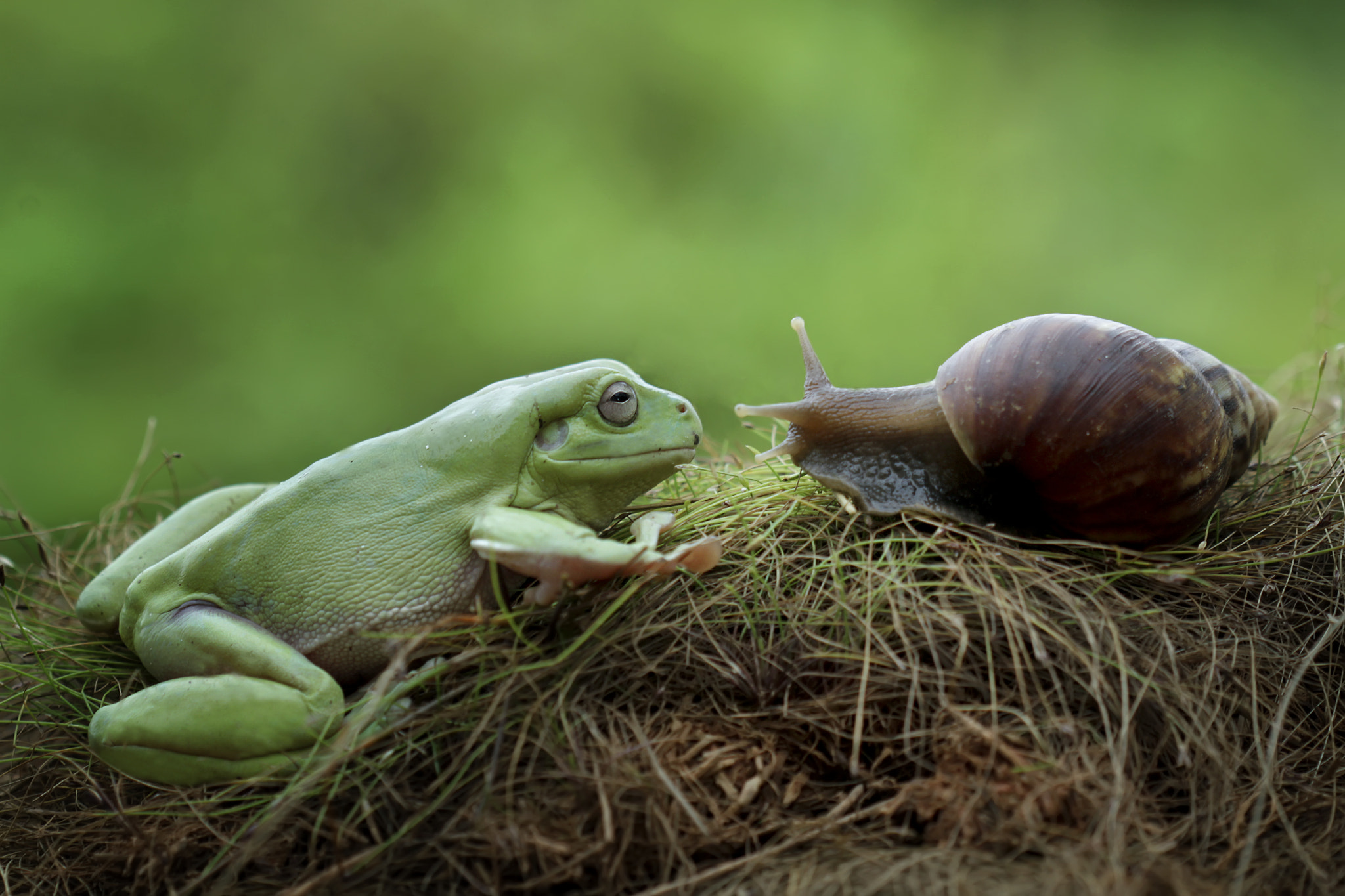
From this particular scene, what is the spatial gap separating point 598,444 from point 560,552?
365 millimetres

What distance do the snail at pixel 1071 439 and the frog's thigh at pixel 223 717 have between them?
138 cm

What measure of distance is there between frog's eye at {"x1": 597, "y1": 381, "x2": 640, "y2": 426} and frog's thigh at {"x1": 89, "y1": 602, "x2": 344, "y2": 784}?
2.85 feet

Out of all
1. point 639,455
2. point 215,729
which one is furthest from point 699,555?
point 215,729

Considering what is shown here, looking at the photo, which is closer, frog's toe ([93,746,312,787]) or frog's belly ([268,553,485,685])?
frog's toe ([93,746,312,787])

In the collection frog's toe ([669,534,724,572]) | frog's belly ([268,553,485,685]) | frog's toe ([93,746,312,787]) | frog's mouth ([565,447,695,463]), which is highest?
frog's mouth ([565,447,695,463])

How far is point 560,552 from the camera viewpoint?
176cm

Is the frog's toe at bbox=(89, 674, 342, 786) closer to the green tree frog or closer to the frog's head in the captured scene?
the green tree frog

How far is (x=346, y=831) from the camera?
5.03ft

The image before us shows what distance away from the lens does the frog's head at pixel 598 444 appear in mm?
2031

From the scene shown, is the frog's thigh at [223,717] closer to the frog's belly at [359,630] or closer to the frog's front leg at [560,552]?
the frog's belly at [359,630]

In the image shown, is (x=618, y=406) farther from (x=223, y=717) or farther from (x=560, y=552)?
(x=223, y=717)

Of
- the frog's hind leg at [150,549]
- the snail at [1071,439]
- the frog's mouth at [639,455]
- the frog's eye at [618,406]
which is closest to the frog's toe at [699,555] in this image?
the frog's mouth at [639,455]

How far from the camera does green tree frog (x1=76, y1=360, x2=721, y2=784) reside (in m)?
1.72

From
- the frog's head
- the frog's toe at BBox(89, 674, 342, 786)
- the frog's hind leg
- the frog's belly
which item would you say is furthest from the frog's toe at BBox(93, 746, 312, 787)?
the frog's head
